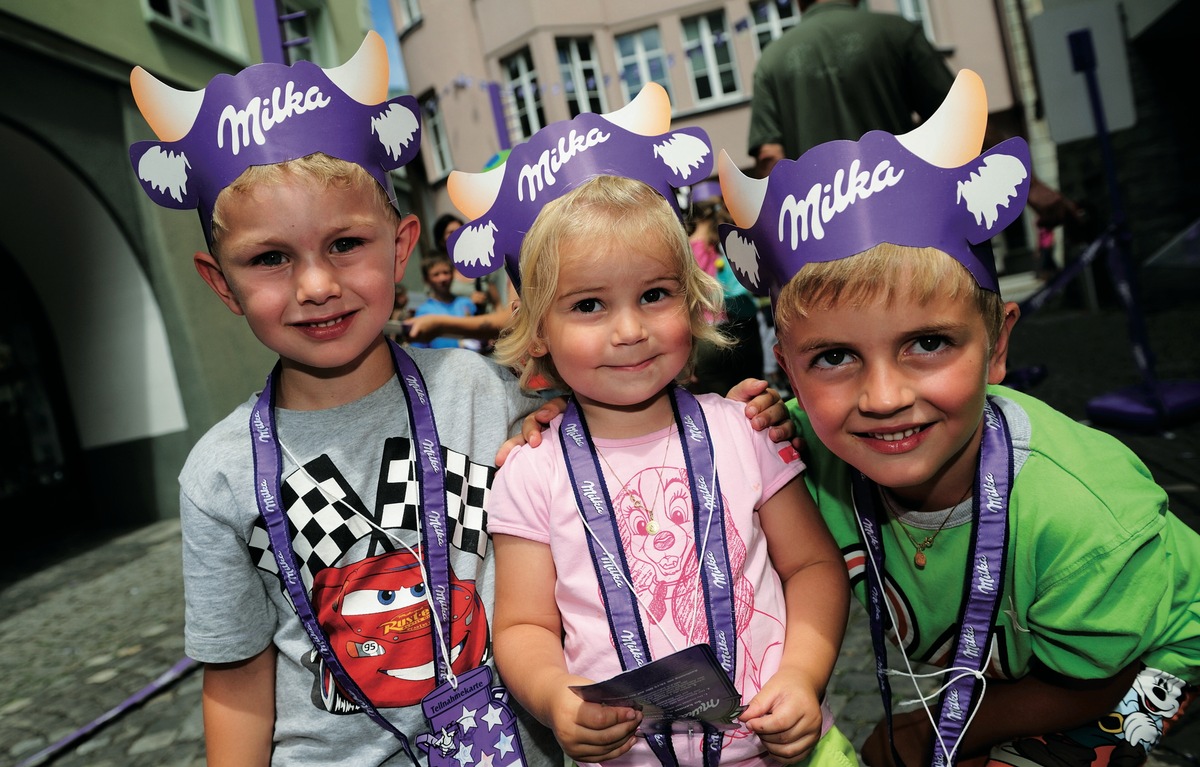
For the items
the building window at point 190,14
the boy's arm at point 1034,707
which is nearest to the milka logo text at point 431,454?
the boy's arm at point 1034,707

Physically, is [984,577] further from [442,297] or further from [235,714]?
[442,297]

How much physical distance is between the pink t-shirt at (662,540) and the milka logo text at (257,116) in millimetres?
735

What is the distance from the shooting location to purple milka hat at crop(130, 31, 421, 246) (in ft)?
5.04

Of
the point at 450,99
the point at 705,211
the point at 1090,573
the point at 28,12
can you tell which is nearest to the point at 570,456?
the point at 1090,573

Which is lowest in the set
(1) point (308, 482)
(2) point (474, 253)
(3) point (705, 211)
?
(1) point (308, 482)

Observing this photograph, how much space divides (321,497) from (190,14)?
9198mm

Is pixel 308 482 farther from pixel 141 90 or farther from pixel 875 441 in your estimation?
pixel 875 441

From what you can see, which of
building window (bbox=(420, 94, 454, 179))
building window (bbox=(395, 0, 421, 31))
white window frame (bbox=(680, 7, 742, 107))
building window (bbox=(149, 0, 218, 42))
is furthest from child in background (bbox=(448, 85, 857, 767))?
white window frame (bbox=(680, 7, 742, 107))

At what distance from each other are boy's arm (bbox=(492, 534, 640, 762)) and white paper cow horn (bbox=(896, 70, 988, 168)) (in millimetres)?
927

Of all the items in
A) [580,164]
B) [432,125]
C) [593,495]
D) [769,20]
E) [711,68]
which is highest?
[769,20]

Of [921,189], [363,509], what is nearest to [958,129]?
[921,189]

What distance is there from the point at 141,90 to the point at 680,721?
1443 millimetres

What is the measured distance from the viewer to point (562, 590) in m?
1.52

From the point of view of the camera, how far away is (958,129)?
1380 mm
